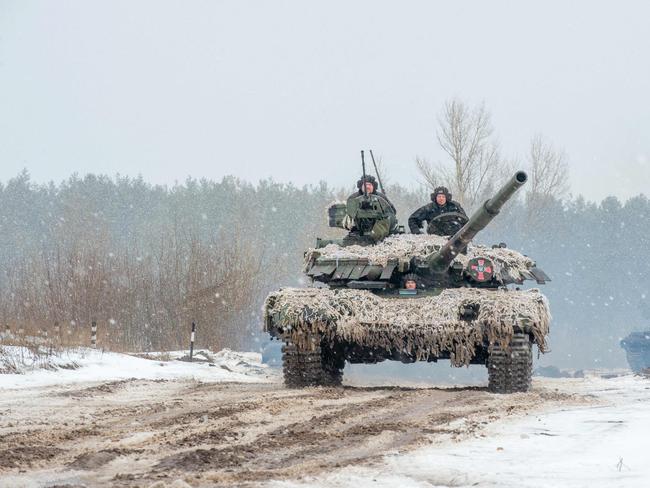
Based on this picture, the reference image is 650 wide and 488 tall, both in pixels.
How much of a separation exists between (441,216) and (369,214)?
0.94 meters

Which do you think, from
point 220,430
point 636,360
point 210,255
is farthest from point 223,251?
point 220,430

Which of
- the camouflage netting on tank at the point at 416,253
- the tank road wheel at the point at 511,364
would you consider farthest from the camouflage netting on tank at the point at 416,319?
the camouflage netting on tank at the point at 416,253

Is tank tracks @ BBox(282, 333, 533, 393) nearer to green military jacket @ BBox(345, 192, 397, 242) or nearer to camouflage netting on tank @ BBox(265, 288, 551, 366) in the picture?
camouflage netting on tank @ BBox(265, 288, 551, 366)

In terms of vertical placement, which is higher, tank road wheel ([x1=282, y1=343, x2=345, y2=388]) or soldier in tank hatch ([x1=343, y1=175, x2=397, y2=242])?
soldier in tank hatch ([x1=343, y1=175, x2=397, y2=242])

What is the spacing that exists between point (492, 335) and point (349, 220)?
127 inches

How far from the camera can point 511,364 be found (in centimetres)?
1098

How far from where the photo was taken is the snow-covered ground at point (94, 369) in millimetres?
13703

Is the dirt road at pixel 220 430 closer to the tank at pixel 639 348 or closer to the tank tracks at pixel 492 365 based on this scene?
the tank tracks at pixel 492 365

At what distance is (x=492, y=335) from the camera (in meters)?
10.9

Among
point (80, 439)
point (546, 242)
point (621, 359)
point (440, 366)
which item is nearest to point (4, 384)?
point (80, 439)

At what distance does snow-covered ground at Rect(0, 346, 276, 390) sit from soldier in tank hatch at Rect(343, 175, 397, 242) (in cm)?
380

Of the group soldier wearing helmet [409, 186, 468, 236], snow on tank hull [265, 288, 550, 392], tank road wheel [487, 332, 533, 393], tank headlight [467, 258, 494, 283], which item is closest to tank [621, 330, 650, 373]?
soldier wearing helmet [409, 186, 468, 236]

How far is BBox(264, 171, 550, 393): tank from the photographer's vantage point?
1093cm

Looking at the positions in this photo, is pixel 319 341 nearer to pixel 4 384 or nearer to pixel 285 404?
pixel 285 404
